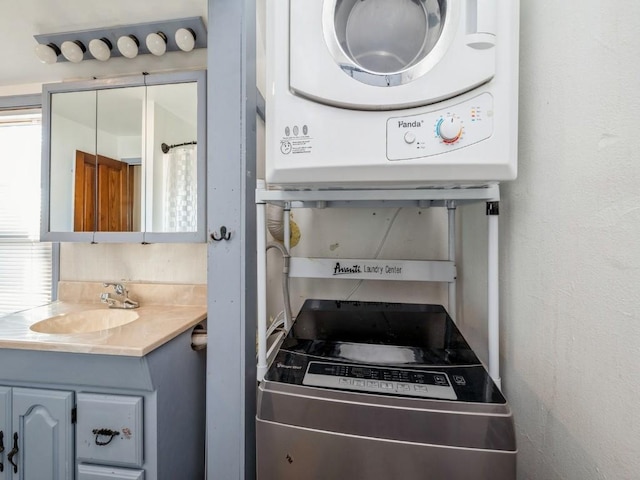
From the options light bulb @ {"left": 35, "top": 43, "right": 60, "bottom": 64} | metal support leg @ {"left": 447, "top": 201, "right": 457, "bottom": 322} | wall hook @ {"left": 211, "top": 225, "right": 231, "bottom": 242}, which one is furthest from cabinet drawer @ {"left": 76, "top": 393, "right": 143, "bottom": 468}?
light bulb @ {"left": 35, "top": 43, "right": 60, "bottom": 64}

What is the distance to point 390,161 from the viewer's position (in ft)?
2.10

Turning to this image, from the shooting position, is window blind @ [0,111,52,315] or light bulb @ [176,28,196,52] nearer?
light bulb @ [176,28,196,52]

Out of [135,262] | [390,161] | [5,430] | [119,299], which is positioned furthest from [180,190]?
[390,161]

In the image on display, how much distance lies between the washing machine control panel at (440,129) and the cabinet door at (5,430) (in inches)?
65.6

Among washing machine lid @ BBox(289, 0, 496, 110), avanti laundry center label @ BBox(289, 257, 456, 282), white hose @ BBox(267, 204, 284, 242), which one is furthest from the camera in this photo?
white hose @ BBox(267, 204, 284, 242)

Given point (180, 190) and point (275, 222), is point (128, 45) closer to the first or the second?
point (180, 190)

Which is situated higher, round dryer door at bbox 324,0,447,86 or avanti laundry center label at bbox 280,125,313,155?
round dryer door at bbox 324,0,447,86

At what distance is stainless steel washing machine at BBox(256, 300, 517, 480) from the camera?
540 mm

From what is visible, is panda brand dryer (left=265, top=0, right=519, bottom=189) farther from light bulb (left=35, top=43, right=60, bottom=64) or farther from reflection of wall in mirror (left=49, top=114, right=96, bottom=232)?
light bulb (left=35, top=43, right=60, bottom=64)

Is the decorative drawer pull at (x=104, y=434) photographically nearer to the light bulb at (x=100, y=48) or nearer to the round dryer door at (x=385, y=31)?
the round dryer door at (x=385, y=31)

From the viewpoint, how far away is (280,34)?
26.3 inches

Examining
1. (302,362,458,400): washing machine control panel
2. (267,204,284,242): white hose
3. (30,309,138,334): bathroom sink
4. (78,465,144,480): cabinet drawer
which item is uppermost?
(267,204,284,242): white hose

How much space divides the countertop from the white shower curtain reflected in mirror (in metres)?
0.37

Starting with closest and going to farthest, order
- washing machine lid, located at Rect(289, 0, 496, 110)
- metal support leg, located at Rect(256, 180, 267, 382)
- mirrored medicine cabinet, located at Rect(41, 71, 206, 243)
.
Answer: washing machine lid, located at Rect(289, 0, 496, 110) → metal support leg, located at Rect(256, 180, 267, 382) → mirrored medicine cabinet, located at Rect(41, 71, 206, 243)
